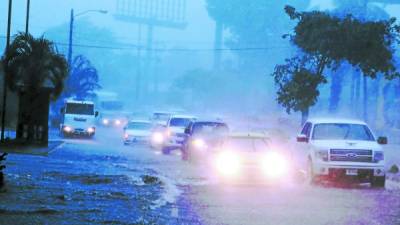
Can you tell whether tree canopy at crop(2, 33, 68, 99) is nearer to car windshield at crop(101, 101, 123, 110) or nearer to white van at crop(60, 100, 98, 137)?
white van at crop(60, 100, 98, 137)

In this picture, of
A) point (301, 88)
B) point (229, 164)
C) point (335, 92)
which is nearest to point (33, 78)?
point (301, 88)

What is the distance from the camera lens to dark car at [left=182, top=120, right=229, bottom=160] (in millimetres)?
29188

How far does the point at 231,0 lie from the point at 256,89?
2907 centimetres

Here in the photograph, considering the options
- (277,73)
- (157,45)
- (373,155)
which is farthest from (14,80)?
(157,45)

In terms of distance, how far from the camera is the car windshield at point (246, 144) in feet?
71.9

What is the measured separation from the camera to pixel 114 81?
16788 centimetres

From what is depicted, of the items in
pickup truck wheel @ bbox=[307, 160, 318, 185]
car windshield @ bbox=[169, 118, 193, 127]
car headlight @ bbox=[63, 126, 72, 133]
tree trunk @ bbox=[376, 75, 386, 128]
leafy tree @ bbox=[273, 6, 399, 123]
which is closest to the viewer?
pickup truck wheel @ bbox=[307, 160, 318, 185]

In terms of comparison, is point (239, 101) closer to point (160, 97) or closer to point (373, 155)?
point (160, 97)

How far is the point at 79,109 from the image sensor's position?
5238 centimetres

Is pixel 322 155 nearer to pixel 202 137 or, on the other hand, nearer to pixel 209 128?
pixel 202 137

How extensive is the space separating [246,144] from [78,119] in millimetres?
30251

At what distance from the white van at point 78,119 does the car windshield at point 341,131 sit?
101ft

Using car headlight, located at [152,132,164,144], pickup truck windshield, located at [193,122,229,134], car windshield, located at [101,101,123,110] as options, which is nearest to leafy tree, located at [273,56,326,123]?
car headlight, located at [152,132,164,144]

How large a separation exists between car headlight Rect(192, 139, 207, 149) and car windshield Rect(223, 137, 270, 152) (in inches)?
255
